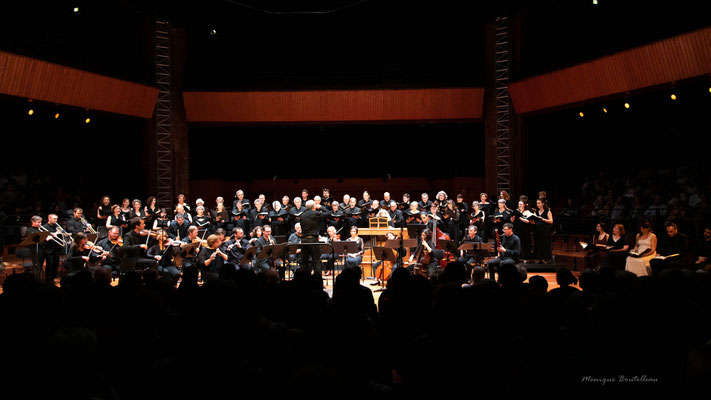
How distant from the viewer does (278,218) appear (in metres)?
13.2

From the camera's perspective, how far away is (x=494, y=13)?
1524 centimetres

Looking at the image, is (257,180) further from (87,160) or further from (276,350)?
(276,350)

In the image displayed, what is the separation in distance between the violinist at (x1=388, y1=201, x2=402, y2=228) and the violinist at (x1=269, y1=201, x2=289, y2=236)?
8.39 feet

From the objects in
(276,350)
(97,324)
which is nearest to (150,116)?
(97,324)

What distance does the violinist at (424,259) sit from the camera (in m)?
10.4

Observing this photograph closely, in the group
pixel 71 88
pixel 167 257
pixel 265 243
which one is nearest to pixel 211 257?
pixel 167 257

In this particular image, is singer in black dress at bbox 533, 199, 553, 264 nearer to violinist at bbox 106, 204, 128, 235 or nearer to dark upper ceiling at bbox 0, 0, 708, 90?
dark upper ceiling at bbox 0, 0, 708, 90

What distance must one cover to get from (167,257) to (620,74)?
1136cm

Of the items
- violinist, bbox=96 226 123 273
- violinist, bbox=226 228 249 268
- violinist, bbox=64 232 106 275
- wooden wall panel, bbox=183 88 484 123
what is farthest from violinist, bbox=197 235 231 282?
wooden wall panel, bbox=183 88 484 123

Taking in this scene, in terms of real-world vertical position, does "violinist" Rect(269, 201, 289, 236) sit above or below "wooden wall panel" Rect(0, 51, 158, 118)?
below

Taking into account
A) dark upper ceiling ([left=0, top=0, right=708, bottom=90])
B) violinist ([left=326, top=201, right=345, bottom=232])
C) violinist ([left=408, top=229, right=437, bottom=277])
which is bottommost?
violinist ([left=408, top=229, right=437, bottom=277])

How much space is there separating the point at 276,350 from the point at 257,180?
17472mm

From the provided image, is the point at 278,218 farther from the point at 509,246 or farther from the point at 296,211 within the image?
the point at 509,246

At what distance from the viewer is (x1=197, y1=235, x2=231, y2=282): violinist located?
9859 mm
